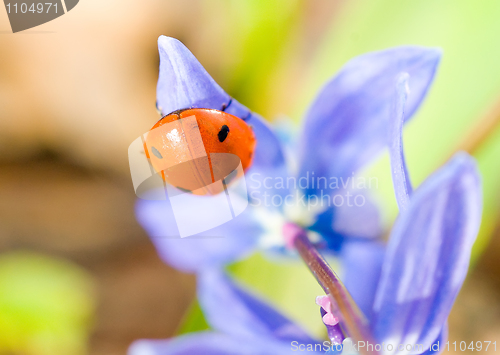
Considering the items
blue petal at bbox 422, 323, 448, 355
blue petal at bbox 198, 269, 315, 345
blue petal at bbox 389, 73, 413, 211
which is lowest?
blue petal at bbox 198, 269, 315, 345

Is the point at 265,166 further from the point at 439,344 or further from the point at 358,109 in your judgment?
the point at 439,344

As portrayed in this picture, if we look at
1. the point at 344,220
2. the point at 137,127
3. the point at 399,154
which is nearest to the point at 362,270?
the point at 344,220

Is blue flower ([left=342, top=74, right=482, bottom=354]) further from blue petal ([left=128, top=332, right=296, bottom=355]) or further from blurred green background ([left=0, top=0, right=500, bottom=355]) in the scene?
blurred green background ([left=0, top=0, right=500, bottom=355])

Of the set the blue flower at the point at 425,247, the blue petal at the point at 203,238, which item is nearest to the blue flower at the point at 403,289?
the blue flower at the point at 425,247

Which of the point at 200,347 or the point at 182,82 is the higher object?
the point at 182,82

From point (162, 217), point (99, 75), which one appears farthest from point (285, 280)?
point (99, 75)

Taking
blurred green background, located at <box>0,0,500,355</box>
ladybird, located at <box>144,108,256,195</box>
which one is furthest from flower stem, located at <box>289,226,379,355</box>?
blurred green background, located at <box>0,0,500,355</box>
